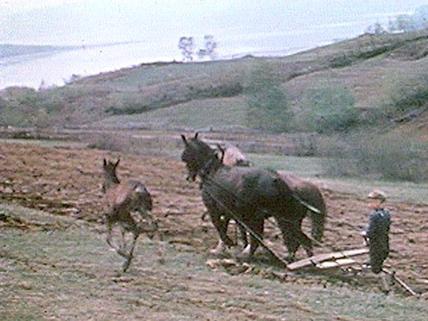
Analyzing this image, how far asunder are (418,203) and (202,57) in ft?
34.3

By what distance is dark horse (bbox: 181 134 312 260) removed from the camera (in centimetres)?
957

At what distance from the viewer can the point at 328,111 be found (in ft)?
65.1

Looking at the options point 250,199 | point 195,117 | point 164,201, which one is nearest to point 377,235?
point 250,199

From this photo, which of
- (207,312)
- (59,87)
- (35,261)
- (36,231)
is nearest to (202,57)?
(59,87)

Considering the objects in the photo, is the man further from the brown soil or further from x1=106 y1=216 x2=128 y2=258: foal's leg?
x1=106 y1=216 x2=128 y2=258: foal's leg

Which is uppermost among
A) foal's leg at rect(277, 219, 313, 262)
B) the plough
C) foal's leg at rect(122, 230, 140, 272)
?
foal's leg at rect(122, 230, 140, 272)

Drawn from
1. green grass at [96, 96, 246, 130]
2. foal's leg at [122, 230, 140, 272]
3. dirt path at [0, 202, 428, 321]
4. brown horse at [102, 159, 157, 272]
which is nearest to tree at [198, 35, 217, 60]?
green grass at [96, 96, 246, 130]

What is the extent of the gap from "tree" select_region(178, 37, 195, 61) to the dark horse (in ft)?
32.7

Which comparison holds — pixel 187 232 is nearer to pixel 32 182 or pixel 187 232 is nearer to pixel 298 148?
pixel 32 182

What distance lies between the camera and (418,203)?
13.8 meters

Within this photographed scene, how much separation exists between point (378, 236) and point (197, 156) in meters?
2.11

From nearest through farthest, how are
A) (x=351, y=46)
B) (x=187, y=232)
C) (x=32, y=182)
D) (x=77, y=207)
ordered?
(x=187, y=232) < (x=77, y=207) < (x=32, y=182) < (x=351, y=46)

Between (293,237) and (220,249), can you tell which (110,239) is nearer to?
(220,249)

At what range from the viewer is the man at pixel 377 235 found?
8766 millimetres
